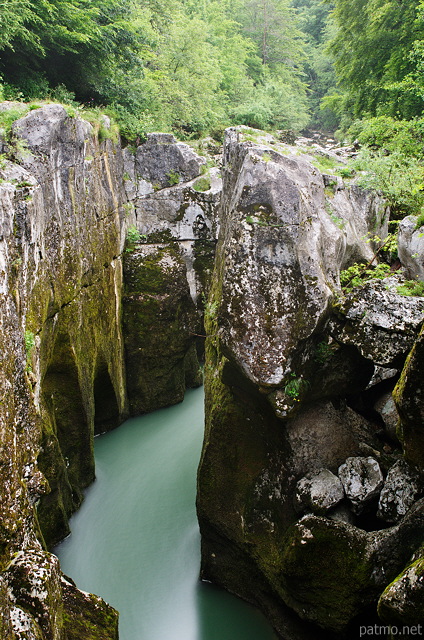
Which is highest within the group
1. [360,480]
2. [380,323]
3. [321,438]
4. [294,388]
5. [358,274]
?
[358,274]

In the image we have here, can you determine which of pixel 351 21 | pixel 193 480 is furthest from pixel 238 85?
pixel 193 480

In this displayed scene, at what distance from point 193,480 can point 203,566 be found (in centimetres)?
258

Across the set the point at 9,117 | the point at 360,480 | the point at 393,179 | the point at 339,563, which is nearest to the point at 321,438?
the point at 360,480

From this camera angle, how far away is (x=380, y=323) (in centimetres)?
512

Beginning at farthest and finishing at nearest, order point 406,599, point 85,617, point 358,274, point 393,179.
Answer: point 393,179 → point 358,274 → point 85,617 → point 406,599

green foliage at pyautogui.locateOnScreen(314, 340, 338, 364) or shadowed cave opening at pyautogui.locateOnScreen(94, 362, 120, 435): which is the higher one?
green foliage at pyautogui.locateOnScreen(314, 340, 338, 364)

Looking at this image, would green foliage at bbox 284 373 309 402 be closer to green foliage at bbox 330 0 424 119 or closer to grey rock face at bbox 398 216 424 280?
grey rock face at bbox 398 216 424 280

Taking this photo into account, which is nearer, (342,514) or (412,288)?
(342,514)

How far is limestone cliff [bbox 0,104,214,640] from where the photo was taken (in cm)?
386

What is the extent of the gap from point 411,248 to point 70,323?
536cm

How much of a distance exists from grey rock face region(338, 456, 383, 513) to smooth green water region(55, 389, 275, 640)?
233cm

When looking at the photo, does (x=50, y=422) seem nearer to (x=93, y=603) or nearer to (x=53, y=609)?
(x=93, y=603)

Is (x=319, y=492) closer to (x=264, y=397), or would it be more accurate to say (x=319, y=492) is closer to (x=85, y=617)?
(x=264, y=397)

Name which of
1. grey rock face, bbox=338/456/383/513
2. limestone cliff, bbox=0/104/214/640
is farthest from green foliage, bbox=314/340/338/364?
limestone cliff, bbox=0/104/214/640
